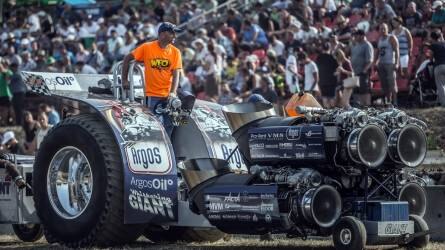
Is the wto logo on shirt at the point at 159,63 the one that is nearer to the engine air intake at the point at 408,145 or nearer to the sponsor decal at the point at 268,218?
the sponsor decal at the point at 268,218

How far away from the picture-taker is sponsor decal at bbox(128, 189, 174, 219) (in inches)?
392

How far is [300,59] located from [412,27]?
2226 mm

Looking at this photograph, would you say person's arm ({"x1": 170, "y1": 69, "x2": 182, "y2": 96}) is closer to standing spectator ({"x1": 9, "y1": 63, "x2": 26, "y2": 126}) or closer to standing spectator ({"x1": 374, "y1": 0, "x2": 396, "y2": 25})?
standing spectator ({"x1": 374, "y1": 0, "x2": 396, "y2": 25})

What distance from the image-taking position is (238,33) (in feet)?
84.0

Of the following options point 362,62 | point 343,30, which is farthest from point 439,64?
point 343,30

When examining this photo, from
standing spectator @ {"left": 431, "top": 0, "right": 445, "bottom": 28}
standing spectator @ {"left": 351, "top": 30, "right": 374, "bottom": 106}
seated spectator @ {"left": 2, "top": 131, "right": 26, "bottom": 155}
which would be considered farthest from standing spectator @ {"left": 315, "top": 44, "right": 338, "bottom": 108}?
seated spectator @ {"left": 2, "top": 131, "right": 26, "bottom": 155}

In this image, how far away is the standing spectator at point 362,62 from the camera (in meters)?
18.5

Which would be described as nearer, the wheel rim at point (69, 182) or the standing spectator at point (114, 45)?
the wheel rim at point (69, 182)

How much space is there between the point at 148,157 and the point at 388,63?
928 centimetres

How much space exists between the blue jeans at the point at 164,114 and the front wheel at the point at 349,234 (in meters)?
2.49

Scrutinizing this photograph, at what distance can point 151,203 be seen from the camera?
10.1 meters

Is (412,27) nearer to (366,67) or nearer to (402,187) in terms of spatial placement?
(366,67)

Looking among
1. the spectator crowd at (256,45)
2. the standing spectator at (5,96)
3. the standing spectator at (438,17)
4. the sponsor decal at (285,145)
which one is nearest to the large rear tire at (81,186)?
the sponsor decal at (285,145)

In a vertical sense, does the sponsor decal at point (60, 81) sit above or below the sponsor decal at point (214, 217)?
above
